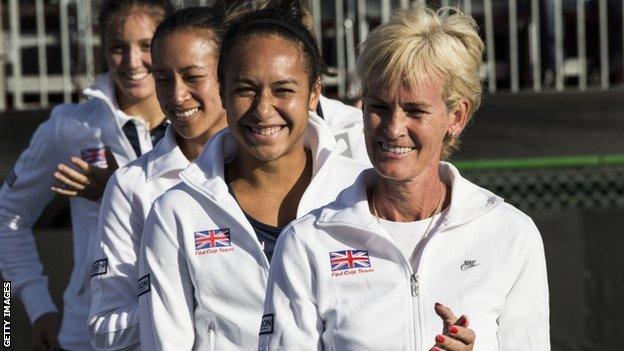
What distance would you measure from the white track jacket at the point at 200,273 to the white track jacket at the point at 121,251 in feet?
0.66

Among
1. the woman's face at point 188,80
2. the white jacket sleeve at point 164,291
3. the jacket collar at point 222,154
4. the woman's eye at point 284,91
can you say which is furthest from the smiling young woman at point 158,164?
the woman's eye at point 284,91

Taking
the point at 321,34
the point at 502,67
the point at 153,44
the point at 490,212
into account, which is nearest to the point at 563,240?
the point at 502,67

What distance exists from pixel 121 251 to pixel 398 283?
37.2 inches

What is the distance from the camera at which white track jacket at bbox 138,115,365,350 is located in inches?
115

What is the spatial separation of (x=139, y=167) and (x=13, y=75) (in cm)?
430

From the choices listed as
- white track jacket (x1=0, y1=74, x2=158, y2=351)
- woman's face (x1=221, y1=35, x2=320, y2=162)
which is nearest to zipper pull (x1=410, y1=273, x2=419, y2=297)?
woman's face (x1=221, y1=35, x2=320, y2=162)

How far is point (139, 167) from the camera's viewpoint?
3.45 m

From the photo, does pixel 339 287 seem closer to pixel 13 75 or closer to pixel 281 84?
pixel 281 84

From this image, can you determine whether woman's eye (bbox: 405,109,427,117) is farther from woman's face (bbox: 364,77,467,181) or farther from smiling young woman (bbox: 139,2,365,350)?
smiling young woman (bbox: 139,2,365,350)

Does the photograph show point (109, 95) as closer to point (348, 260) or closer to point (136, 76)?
point (136, 76)

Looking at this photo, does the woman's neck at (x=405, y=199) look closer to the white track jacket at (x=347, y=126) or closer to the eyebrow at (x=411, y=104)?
the eyebrow at (x=411, y=104)

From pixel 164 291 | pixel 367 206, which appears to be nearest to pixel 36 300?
Answer: pixel 164 291

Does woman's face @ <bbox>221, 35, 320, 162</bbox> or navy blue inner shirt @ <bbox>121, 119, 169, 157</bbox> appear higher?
woman's face @ <bbox>221, 35, 320, 162</bbox>

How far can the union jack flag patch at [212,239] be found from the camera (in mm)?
2963
